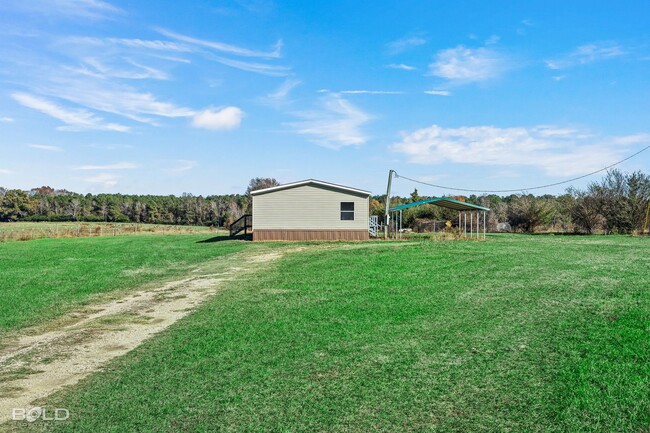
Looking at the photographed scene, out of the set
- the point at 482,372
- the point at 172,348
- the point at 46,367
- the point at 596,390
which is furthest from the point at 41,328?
the point at 596,390

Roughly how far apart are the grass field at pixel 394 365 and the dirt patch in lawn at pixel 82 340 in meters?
0.38

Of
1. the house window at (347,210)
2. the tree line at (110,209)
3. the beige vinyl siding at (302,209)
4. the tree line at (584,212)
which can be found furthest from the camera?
the tree line at (110,209)

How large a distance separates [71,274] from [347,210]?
54.5 feet

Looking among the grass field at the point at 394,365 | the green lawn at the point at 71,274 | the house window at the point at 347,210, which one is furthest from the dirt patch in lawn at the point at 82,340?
the house window at the point at 347,210

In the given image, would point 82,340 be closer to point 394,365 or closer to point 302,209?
point 394,365

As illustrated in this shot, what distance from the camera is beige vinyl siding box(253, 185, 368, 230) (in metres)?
27.5

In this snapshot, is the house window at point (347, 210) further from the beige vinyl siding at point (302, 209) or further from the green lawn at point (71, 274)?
the green lawn at point (71, 274)

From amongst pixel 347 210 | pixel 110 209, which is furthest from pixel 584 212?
pixel 110 209

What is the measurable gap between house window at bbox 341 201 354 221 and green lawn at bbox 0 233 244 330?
301 inches

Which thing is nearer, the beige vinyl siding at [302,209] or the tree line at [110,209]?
the beige vinyl siding at [302,209]

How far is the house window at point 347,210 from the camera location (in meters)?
28.0

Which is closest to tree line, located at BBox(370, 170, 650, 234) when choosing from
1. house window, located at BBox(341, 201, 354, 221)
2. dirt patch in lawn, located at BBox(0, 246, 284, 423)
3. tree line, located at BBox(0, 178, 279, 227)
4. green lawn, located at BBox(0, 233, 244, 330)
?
house window, located at BBox(341, 201, 354, 221)

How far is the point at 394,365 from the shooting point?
5500 mm

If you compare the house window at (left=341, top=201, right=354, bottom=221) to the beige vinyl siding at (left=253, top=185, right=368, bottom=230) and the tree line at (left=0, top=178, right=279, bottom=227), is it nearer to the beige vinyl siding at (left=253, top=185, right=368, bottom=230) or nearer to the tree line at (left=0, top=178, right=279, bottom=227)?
the beige vinyl siding at (left=253, top=185, right=368, bottom=230)
